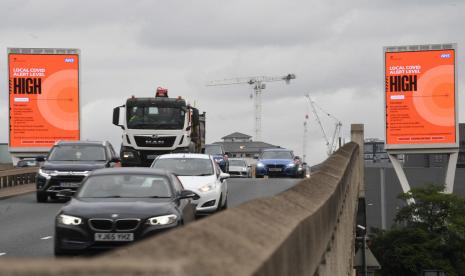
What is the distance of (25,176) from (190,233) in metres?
41.8

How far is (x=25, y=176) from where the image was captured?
43.3m

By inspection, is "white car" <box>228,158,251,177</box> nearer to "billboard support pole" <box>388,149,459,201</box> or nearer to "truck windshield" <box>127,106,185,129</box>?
"truck windshield" <box>127,106,185,129</box>

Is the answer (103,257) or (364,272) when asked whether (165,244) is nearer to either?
(103,257)

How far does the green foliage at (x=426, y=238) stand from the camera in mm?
82625

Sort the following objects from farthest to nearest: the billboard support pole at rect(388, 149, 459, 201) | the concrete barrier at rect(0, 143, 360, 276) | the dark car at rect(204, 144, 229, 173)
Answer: the billboard support pole at rect(388, 149, 459, 201), the dark car at rect(204, 144, 229, 173), the concrete barrier at rect(0, 143, 360, 276)

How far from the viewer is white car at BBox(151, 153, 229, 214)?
67.0 feet

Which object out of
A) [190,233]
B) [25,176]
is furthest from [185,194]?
[25,176]

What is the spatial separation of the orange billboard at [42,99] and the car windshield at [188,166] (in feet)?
93.0

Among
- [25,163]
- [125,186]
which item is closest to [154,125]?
[125,186]

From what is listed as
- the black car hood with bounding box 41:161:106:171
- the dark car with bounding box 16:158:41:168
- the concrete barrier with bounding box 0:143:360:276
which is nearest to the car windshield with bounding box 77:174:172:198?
the concrete barrier with bounding box 0:143:360:276

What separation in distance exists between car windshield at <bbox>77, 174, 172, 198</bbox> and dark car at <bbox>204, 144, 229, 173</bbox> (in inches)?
1393

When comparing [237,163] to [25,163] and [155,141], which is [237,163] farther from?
[155,141]

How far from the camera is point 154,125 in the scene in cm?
3600

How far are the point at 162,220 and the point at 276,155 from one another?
3902 cm
